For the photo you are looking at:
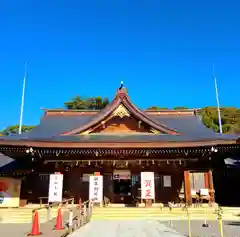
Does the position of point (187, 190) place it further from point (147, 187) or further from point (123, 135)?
point (123, 135)

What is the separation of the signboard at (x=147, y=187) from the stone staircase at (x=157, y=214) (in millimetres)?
685

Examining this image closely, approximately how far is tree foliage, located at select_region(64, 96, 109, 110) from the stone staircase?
41751 millimetres

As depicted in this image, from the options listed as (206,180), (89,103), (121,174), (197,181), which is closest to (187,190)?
(197,181)

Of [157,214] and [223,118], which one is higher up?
[223,118]

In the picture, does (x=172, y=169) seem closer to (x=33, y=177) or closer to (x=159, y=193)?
(x=159, y=193)

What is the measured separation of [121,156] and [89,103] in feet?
131

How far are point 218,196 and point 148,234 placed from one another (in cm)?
1089

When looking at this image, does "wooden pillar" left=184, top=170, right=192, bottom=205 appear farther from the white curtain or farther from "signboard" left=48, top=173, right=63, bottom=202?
"signboard" left=48, top=173, right=63, bottom=202

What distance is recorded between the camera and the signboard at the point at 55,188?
14.2m

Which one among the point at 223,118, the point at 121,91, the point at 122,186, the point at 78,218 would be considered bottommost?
the point at 78,218

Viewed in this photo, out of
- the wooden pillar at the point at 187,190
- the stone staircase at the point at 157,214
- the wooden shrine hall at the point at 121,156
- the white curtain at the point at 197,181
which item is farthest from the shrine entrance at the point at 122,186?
the white curtain at the point at 197,181

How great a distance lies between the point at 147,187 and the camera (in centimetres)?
1427

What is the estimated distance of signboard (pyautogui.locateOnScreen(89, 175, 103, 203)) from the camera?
46.1 feet

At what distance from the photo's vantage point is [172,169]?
16.1 m
